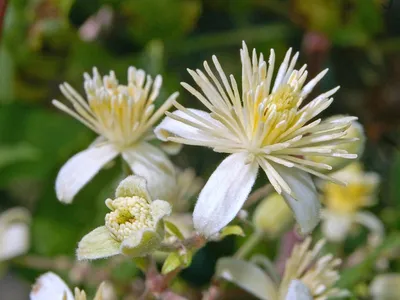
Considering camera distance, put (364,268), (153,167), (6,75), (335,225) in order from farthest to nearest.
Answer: (6,75) → (335,225) → (364,268) → (153,167)

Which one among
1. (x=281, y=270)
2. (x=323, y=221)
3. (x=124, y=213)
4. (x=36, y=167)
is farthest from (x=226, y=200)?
(x=36, y=167)

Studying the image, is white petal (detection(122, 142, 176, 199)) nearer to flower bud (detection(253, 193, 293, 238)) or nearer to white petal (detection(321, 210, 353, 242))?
flower bud (detection(253, 193, 293, 238))

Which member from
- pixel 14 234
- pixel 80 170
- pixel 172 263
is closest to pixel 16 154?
pixel 14 234

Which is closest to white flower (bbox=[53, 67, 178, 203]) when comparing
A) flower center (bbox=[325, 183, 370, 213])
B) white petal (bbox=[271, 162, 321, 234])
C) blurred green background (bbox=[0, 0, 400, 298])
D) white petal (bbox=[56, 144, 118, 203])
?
white petal (bbox=[56, 144, 118, 203])

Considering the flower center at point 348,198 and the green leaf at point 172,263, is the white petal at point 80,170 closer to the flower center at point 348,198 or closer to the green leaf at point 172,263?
the green leaf at point 172,263

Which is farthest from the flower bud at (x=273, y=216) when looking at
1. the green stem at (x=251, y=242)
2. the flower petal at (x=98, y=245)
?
the flower petal at (x=98, y=245)

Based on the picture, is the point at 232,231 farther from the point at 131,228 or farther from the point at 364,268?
the point at 364,268
